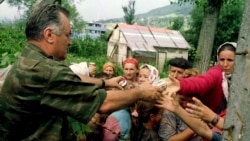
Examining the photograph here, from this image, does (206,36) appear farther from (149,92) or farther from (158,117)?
(149,92)

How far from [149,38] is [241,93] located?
3158 cm

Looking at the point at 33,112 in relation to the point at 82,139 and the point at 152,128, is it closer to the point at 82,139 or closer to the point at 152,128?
the point at 82,139

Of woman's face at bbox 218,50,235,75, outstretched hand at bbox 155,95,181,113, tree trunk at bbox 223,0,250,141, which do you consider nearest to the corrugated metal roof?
woman's face at bbox 218,50,235,75

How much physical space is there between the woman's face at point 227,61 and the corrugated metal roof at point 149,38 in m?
27.9

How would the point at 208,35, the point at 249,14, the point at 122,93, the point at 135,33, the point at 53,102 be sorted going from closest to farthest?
the point at 249,14 < the point at 53,102 < the point at 122,93 < the point at 208,35 < the point at 135,33

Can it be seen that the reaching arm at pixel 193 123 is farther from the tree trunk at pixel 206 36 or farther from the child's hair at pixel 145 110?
the tree trunk at pixel 206 36

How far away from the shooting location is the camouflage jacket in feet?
7.68

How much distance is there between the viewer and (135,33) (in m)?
33.8

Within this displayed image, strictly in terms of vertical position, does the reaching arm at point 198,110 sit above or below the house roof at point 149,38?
above

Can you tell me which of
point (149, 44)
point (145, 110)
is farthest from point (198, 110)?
point (149, 44)

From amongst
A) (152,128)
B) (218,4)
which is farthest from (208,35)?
(152,128)

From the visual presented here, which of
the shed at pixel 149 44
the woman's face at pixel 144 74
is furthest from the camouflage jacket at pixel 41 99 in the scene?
the shed at pixel 149 44

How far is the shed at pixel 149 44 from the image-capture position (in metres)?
31.7

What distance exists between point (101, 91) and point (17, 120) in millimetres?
548
